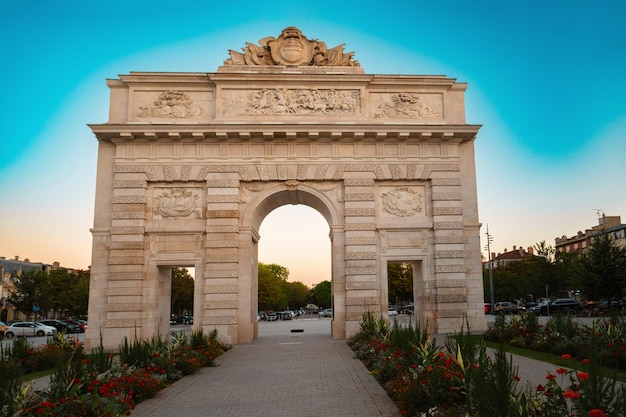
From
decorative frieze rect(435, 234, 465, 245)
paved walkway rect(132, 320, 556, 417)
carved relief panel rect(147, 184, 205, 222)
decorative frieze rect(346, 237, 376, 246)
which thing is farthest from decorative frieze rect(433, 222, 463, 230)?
carved relief panel rect(147, 184, 205, 222)

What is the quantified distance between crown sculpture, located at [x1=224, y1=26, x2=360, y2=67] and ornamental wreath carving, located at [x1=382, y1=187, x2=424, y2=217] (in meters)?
7.49

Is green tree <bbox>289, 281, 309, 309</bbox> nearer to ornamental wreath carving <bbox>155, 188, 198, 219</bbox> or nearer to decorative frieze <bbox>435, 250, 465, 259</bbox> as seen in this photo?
ornamental wreath carving <bbox>155, 188, 198, 219</bbox>

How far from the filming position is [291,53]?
27938 mm

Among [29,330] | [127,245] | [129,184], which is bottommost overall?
[29,330]

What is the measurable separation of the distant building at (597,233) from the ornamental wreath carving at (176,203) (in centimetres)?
5371

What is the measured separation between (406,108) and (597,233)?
53126 millimetres

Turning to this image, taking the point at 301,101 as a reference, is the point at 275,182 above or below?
below

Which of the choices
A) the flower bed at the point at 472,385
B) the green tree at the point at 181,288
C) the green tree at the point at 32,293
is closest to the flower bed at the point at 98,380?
the flower bed at the point at 472,385

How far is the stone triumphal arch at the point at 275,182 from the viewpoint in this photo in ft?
84.7

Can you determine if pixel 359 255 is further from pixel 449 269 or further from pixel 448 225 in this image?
pixel 448 225

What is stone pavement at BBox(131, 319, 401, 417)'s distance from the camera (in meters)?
10.4

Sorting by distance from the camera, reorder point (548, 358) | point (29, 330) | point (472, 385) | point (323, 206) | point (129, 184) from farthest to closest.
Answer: point (29, 330)
point (323, 206)
point (129, 184)
point (548, 358)
point (472, 385)

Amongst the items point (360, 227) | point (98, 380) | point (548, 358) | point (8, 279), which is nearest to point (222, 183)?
Result: point (360, 227)

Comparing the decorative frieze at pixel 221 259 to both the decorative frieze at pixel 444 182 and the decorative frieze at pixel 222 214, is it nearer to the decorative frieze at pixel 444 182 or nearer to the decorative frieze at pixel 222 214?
the decorative frieze at pixel 222 214
